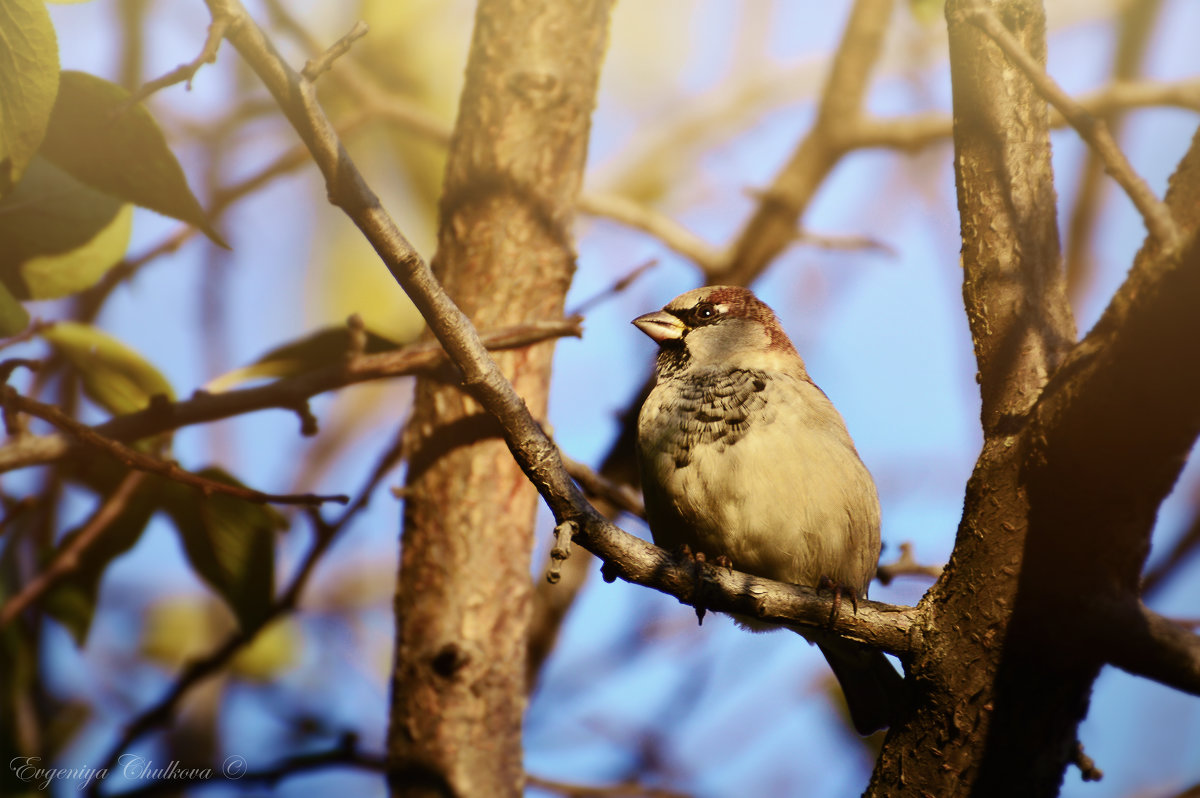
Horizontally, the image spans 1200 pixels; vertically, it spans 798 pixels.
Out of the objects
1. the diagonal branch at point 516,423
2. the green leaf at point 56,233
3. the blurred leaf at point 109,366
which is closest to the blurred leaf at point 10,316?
the green leaf at point 56,233

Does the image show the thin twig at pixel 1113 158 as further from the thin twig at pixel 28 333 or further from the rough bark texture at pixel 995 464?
the thin twig at pixel 28 333

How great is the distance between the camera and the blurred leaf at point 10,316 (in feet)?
7.89

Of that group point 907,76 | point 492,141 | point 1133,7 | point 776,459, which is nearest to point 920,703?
point 776,459

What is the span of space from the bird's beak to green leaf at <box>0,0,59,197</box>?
6.65ft

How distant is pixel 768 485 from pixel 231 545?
1.50 metres

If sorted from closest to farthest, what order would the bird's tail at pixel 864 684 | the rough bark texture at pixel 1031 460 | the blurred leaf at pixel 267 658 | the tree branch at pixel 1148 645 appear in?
the rough bark texture at pixel 1031 460, the tree branch at pixel 1148 645, the bird's tail at pixel 864 684, the blurred leaf at pixel 267 658

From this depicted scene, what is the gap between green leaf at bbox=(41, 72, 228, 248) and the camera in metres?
2.20

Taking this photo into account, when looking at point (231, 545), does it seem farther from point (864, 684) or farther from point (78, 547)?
point (864, 684)

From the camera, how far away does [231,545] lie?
2.72 metres

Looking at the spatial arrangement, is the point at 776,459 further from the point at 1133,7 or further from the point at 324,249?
the point at 324,249

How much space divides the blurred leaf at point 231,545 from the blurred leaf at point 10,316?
58 centimetres

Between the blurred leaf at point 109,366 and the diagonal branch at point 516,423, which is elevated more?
the blurred leaf at point 109,366

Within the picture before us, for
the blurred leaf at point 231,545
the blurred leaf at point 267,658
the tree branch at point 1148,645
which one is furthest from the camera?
the blurred leaf at point 267,658

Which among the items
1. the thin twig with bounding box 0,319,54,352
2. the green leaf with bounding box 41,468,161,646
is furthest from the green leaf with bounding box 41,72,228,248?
the green leaf with bounding box 41,468,161,646
